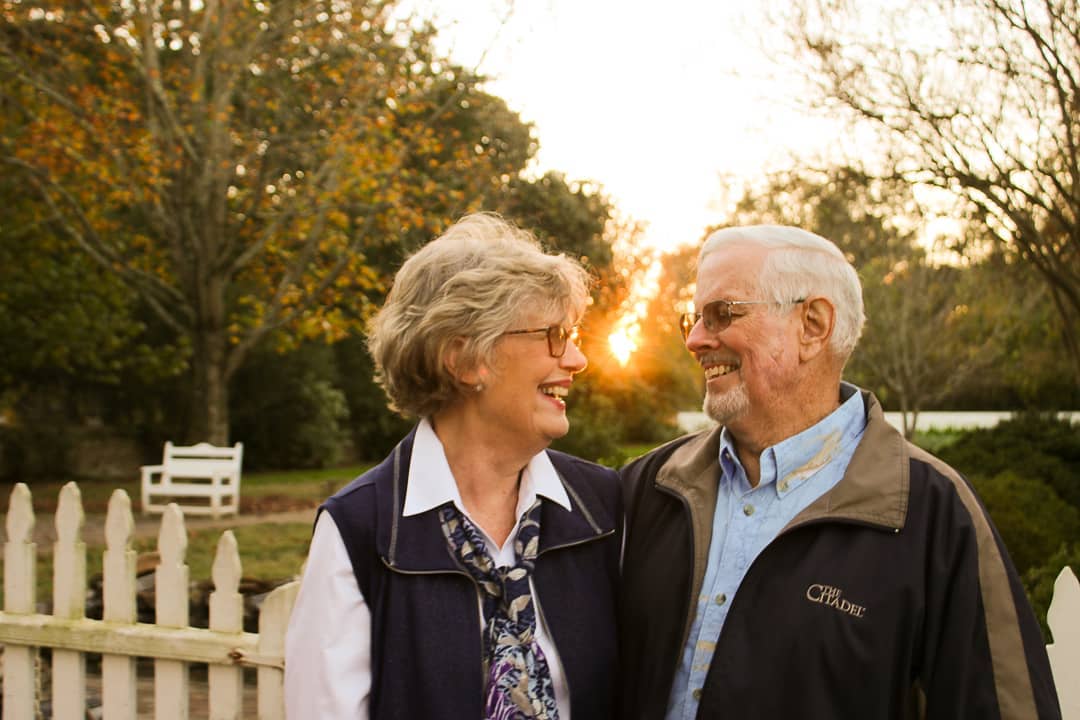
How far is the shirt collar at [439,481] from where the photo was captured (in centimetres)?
223

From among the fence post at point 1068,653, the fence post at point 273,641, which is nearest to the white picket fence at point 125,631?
the fence post at point 273,641

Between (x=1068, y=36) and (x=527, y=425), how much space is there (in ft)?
29.4

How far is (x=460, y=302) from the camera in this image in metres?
2.27

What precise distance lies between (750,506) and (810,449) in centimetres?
20

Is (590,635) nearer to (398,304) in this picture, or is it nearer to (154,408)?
(398,304)

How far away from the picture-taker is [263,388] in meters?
20.2

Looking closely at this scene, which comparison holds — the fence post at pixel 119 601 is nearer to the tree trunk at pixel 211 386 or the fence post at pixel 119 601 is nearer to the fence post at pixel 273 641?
the fence post at pixel 273 641

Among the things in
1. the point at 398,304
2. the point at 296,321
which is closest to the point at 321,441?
the point at 296,321

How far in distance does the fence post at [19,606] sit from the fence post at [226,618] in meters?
0.93

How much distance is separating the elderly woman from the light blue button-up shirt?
0.23 metres

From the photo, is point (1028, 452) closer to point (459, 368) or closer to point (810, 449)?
point (810, 449)

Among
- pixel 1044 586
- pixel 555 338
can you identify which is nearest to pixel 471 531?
pixel 555 338

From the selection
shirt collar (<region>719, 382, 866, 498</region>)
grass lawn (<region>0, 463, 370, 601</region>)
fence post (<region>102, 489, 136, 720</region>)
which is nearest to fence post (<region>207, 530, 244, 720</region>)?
fence post (<region>102, 489, 136, 720</region>)

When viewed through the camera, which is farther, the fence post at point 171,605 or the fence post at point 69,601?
the fence post at point 69,601
